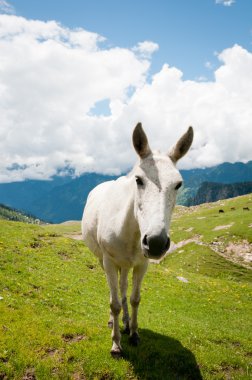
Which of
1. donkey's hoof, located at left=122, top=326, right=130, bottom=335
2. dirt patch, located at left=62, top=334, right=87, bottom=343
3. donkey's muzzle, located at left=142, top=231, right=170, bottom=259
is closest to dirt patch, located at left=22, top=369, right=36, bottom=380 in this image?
dirt patch, located at left=62, top=334, right=87, bottom=343

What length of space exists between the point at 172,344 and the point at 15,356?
19.0ft

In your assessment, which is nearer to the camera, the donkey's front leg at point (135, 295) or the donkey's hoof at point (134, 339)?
the donkey's front leg at point (135, 295)

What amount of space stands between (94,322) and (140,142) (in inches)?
365

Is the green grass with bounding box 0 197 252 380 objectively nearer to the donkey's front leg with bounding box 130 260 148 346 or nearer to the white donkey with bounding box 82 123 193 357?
the donkey's front leg with bounding box 130 260 148 346

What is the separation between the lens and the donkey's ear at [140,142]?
787cm

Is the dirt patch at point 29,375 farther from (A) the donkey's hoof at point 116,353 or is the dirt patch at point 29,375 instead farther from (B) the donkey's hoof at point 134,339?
(B) the donkey's hoof at point 134,339

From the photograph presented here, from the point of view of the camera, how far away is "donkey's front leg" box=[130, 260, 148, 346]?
34.6ft

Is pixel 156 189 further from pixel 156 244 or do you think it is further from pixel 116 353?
pixel 116 353

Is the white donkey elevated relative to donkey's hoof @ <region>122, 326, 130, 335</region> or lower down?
elevated


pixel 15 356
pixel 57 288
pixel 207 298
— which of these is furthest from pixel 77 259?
pixel 15 356

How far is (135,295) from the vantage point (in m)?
11.2

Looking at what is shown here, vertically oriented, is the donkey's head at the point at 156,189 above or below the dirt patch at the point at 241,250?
above

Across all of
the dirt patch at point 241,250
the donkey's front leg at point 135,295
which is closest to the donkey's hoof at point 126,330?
the donkey's front leg at point 135,295

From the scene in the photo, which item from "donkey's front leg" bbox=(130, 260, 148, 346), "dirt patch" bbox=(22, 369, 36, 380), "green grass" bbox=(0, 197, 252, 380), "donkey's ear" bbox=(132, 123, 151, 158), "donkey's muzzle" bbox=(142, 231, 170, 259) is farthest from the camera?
"donkey's front leg" bbox=(130, 260, 148, 346)
